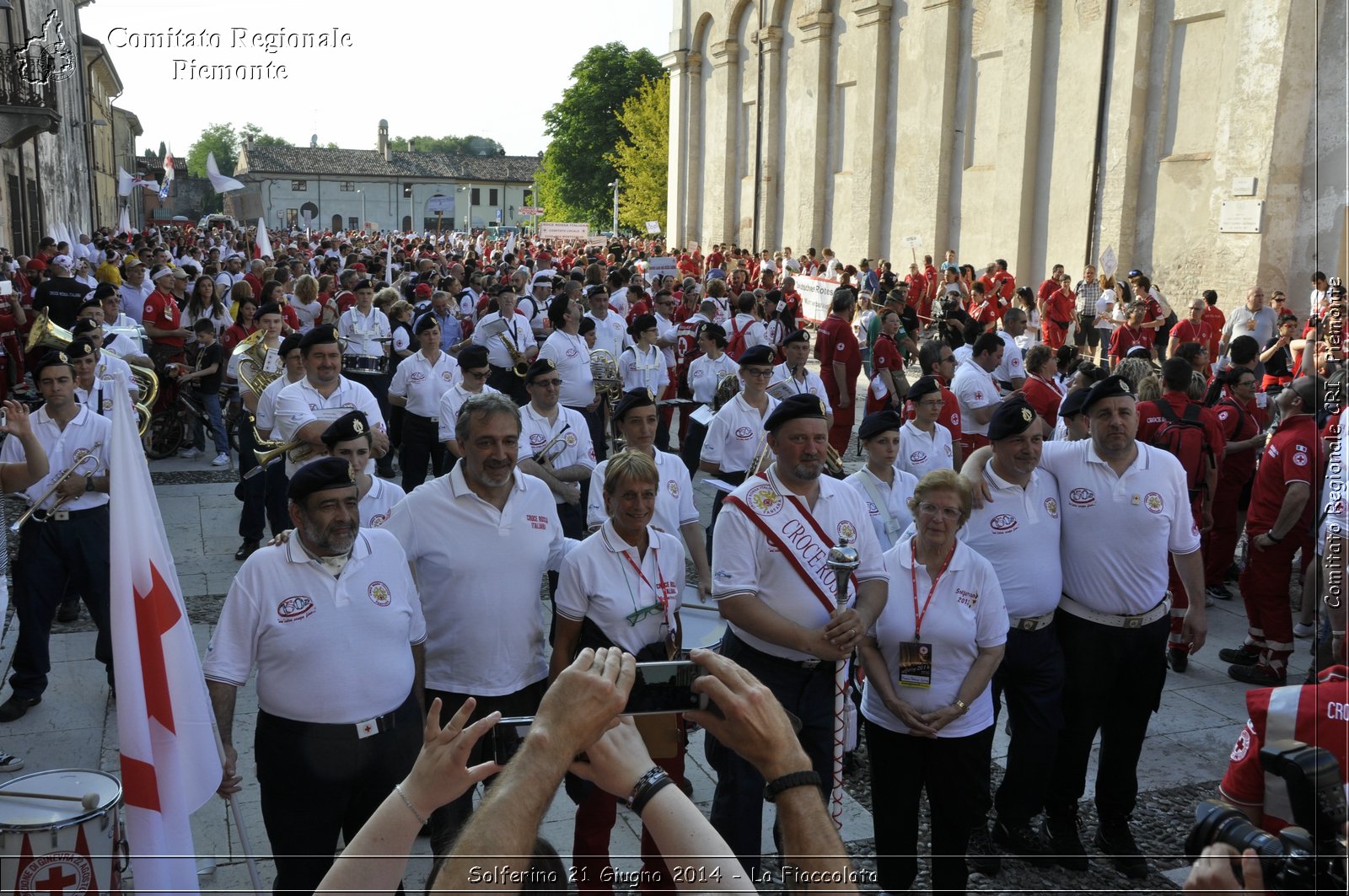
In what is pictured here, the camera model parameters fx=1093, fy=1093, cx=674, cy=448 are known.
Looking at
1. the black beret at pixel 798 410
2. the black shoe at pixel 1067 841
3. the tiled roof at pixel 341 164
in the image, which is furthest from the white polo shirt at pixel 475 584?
the tiled roof at pixel 341 164

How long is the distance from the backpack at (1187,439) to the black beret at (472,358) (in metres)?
5.19

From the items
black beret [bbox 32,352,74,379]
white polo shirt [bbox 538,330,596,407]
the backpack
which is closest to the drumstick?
black beret [bbox 32,352,74,379]

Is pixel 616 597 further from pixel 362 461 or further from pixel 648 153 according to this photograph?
pixel 648 153

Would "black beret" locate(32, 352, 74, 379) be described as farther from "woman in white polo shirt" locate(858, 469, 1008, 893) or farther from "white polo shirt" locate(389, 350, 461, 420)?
"woman in white polo shirt" locate(858, 469, 1008, 893)

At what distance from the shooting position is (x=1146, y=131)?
72.1ft

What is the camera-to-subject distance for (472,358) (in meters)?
8.88

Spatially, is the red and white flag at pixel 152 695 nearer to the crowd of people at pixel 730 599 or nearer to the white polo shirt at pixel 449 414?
the crowd of people at pixel 730 599

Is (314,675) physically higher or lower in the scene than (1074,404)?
lower

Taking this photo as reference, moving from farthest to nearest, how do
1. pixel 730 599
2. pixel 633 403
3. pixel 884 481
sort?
pixel 633 403 → pixel 884 481 → pixel 730 599

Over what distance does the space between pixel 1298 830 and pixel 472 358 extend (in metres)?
7.50

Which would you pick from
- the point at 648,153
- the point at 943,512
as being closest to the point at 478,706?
the point at 943,512

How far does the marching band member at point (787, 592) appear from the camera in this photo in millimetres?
4426

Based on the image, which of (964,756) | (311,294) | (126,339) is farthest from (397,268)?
(964,756)

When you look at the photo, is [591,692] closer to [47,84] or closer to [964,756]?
[964,756]
